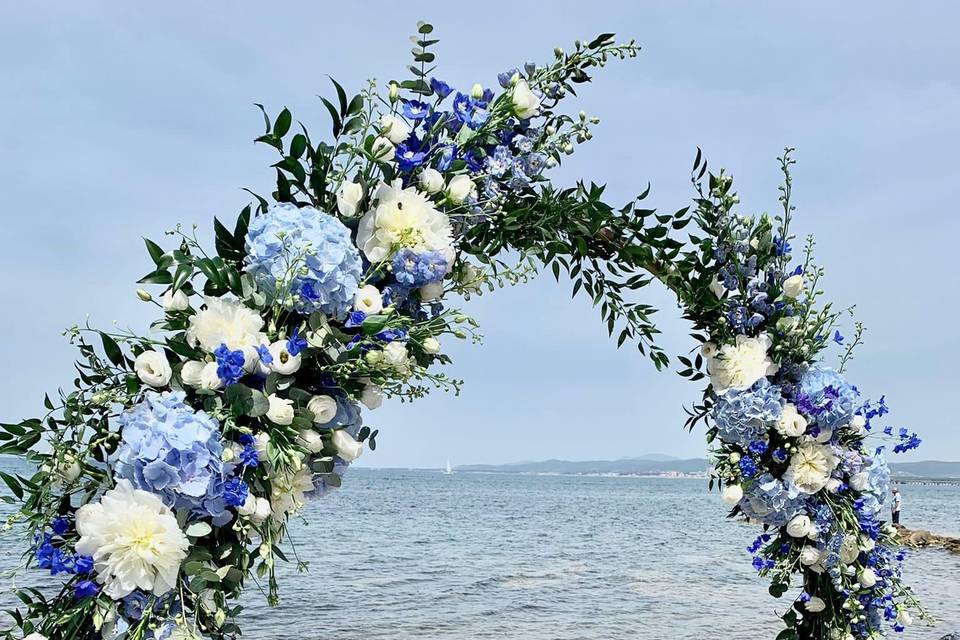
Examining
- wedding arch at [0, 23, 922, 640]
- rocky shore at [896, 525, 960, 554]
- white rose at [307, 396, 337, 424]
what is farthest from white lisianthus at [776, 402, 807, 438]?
rocky shore at [896, 525, 960, 554]

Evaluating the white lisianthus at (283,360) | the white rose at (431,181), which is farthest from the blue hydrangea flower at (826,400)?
the white lisianthus at (283,360)

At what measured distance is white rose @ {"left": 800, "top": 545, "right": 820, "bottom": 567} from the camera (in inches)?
127

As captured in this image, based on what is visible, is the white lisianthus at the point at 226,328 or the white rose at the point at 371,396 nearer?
the white lisianthus at the point at 226,328

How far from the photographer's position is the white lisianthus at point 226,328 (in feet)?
7.80

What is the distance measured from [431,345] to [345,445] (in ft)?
1.30

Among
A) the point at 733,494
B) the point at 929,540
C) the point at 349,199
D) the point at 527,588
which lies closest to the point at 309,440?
the point at 349,199

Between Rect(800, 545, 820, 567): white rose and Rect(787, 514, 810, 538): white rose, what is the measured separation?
7cm

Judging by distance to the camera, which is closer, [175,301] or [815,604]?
[175,301]

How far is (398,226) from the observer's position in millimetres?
2615

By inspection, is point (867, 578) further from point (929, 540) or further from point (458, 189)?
point (929, 540)

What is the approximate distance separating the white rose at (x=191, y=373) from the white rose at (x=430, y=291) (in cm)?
72

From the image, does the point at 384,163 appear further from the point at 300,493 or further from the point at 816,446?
the point at 816,446

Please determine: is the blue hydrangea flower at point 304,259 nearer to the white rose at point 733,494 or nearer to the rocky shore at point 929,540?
the white rose at point 733,494

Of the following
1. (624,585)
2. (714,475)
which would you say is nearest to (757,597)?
(624,585)
